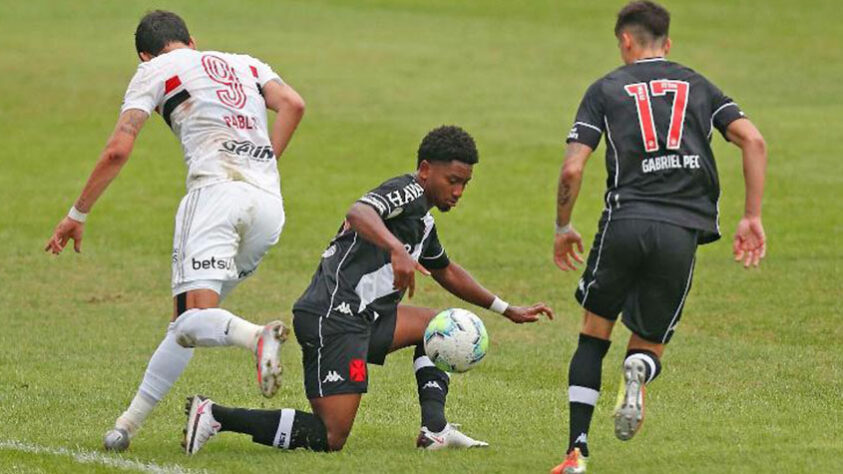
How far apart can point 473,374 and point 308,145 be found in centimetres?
→ 1617

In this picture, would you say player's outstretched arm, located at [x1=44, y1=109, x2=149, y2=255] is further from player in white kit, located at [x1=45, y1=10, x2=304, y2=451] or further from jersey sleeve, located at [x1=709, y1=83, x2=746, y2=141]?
jersey sleeve, located at [x1=709, y1=83, x2=746, y2=141]

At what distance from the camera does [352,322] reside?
9.09 meters

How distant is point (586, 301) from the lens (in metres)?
8.38

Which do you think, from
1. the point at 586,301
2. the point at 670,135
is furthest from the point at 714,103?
the point at 586,301

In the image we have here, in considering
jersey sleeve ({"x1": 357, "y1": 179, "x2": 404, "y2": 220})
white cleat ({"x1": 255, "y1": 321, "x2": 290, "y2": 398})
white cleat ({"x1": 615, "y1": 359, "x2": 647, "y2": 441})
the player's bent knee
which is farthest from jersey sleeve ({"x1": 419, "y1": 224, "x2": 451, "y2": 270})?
white cleat ({"x1": 615, "y1": 359, "x2": 647, "y2": 441})

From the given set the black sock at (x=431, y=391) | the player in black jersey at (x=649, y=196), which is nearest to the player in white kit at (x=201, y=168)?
the black sock at (x=431, y=391)

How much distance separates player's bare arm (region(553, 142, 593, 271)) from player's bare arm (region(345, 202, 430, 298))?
761 millimetres

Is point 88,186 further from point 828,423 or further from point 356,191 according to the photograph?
point 356,191

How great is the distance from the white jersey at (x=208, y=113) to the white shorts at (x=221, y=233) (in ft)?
0.34

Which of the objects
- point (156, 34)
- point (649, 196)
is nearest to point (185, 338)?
point (156, 34)

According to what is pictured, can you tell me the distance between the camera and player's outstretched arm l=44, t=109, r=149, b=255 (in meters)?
8.96

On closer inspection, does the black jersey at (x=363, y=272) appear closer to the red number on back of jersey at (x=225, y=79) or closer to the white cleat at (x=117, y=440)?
the red number on back of jersey at (x=225, y=79)

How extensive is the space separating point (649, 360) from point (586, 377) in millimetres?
368

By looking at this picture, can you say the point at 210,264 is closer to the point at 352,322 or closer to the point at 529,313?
the point at 352,322
